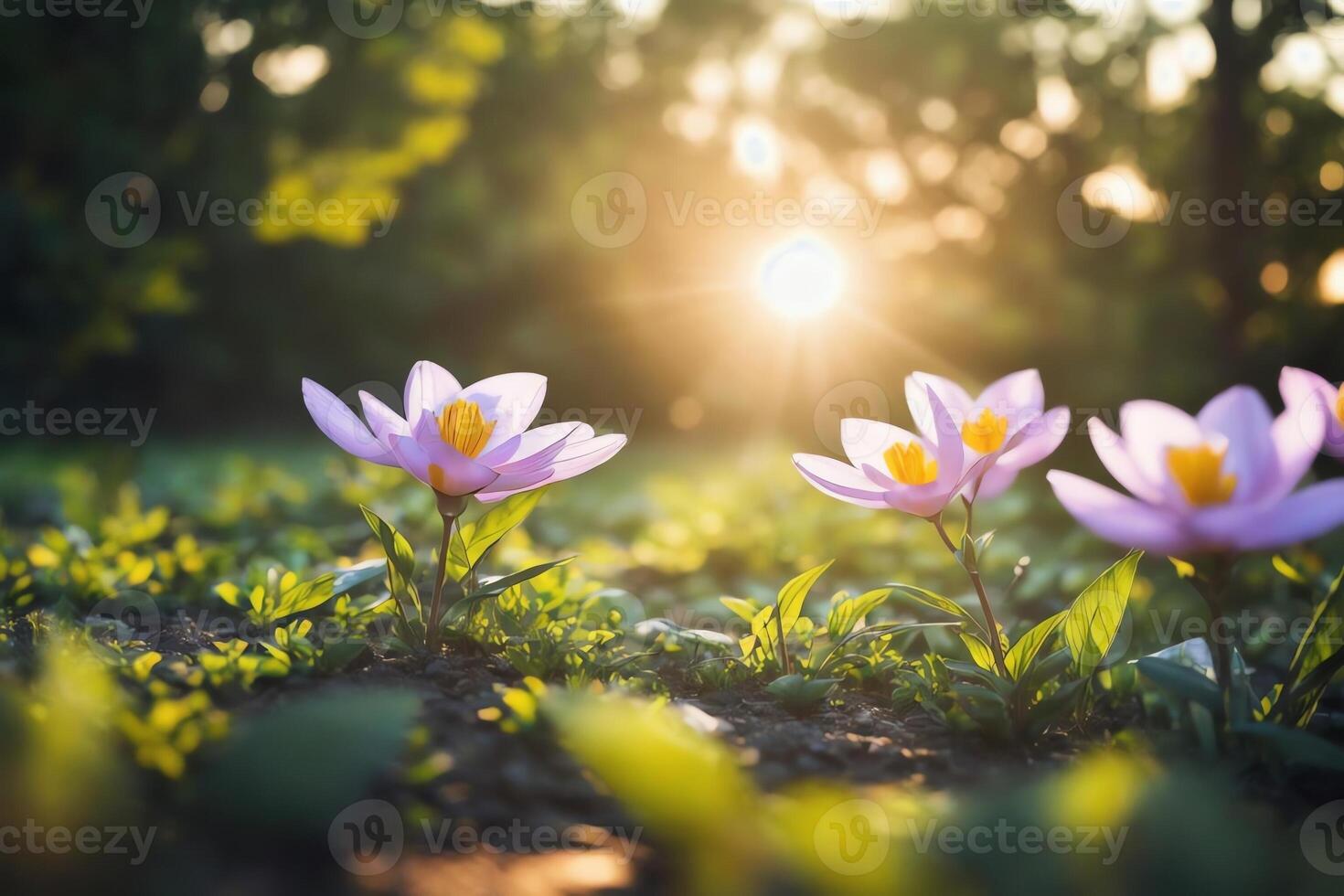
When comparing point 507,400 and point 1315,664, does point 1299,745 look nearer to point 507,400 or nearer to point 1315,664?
point 1315,664

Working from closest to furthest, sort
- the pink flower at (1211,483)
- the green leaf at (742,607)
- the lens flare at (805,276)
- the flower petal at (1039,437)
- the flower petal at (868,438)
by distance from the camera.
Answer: the pink flower at (1211,483) < the flower petal at (1039,437) < the flower petal at (868,438) < the green leaf at (742,607) < the lens flare at (805,276)

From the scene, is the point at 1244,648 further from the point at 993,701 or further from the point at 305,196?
the point at 305,196

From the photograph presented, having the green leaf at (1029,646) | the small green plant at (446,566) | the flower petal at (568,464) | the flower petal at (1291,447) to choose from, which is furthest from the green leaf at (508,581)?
the flower petal at (1291,447)

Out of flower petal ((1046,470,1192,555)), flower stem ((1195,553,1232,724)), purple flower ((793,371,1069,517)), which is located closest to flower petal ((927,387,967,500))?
purple flower ((793,371,1069,517))

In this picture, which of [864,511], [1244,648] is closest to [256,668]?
[1244,648]

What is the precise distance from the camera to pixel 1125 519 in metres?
1.07

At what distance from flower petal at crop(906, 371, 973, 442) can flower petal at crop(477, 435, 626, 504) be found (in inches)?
17.9

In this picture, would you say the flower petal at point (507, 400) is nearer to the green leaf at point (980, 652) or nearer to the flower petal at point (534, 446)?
the flower petal at point (534, 446)

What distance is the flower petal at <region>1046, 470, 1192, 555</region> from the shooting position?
1067 millimetres

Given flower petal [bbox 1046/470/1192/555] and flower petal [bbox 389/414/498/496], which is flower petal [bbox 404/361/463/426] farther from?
flower petal [bbox 1046/470/1192/555]

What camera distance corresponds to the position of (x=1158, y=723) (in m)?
1.52

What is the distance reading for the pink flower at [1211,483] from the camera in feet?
3.45

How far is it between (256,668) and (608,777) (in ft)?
2.27

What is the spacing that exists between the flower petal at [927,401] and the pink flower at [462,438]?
46 centimetres
